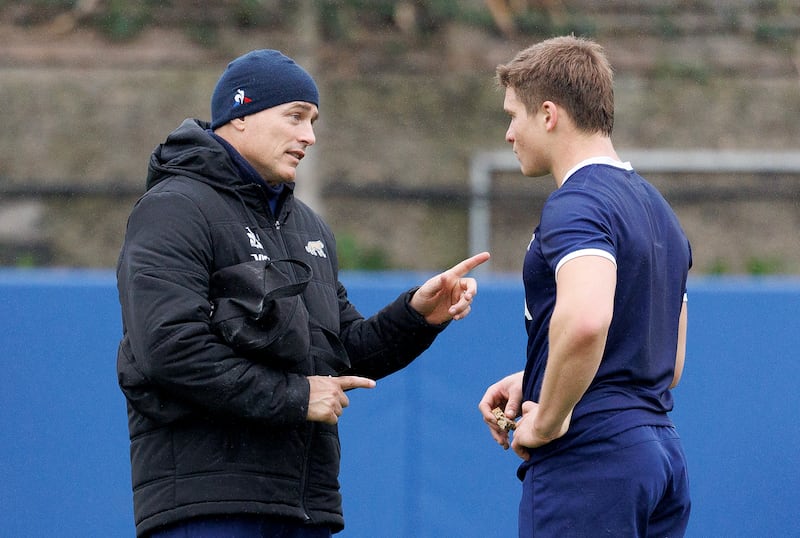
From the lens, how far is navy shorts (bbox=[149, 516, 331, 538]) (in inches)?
102

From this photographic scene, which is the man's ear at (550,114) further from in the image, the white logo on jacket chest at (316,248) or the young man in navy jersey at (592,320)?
the white logo on jacket chest at (316,248)

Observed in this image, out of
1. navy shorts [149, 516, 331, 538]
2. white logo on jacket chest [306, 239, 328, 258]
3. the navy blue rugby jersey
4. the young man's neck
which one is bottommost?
navy shorts [149, 516, 331, 538]

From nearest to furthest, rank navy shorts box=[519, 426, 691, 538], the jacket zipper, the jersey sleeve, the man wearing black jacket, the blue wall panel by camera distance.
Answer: the jersey sleeve → navy shorts box=[519, 426, 691, 538] → the man wearing black jacket → the jacket zipper → the blue wall panel

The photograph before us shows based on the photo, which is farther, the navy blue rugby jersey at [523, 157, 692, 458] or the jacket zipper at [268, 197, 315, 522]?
the jacket zipper at [268, 197, 315, 522]

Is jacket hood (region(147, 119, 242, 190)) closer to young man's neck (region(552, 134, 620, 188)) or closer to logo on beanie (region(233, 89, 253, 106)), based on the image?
logo on beanie (region(233, 89, 253, 106))

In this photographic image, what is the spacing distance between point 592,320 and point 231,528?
1069 mm

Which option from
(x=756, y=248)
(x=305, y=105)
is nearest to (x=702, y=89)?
(x=756, y=248)

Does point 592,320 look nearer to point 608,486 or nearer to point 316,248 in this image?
point 608,486

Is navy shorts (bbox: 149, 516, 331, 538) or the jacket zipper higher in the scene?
the jacket zipper

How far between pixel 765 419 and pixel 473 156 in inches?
236

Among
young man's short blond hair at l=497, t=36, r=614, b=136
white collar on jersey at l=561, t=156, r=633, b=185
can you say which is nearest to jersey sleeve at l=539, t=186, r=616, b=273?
white collar on jersey at l=561, t=156, r=633, b=185

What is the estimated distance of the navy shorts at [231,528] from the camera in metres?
2.58

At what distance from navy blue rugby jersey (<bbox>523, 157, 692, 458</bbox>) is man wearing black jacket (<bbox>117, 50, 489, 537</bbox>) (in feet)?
1.28

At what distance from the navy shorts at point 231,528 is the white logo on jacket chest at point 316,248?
2.51 ft
